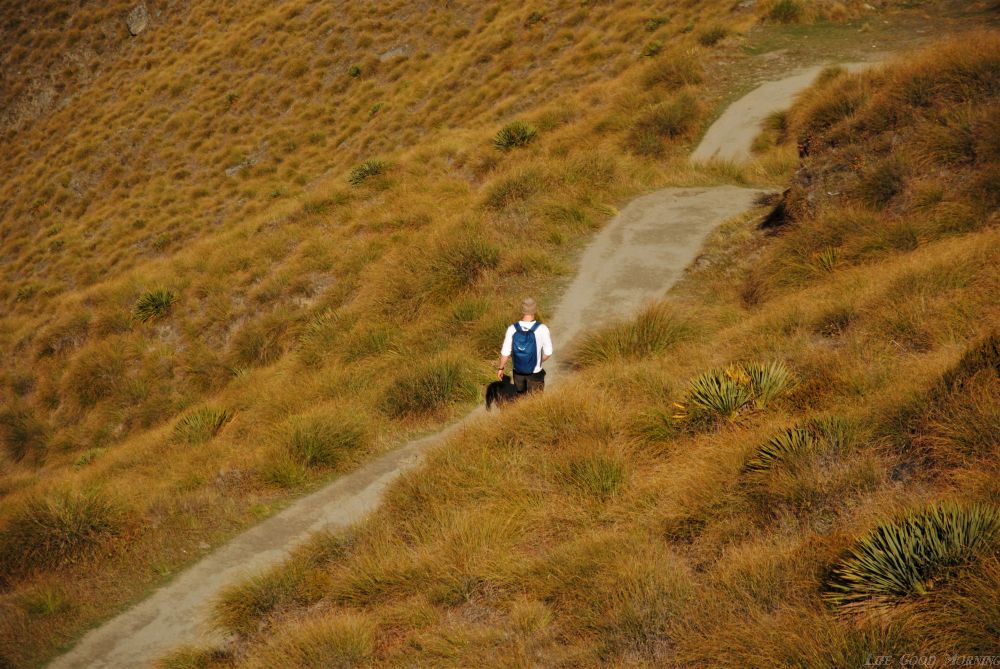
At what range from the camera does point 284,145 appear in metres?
28.0

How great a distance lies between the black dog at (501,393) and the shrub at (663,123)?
33.4ft

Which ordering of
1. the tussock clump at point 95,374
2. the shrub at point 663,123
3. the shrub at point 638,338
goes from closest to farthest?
1. the shrub at point 638,338
2. the tussock clump at point 95,374
3. the shrub at point 663,123

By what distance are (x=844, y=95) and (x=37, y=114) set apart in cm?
3859

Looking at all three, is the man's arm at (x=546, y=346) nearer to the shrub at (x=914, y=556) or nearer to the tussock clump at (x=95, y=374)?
the shrub at (x=914, y=556)

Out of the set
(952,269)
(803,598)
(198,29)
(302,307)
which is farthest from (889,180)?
(198,29)

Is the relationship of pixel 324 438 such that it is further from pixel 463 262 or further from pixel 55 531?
pixel 463 262

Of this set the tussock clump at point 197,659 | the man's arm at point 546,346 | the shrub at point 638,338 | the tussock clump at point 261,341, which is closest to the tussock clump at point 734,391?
the man's arm at point 546,346

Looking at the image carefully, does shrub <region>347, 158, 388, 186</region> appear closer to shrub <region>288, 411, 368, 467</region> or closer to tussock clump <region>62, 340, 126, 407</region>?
tussock clump <region>62, 340, 126, 407</region>

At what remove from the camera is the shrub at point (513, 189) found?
48.0ft

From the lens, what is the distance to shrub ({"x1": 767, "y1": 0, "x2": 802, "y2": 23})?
2156 centimetres

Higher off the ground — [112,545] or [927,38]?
[112,545]

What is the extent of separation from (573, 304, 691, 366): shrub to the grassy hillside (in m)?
0.04

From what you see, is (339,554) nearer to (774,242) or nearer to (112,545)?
(112,545)

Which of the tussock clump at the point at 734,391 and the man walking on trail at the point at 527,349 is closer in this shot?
the tussock clump at the point at 734,391
